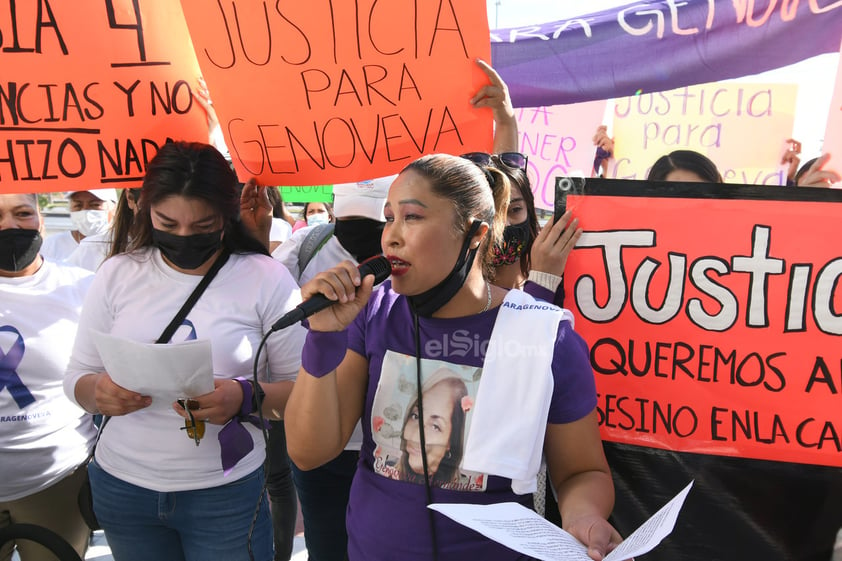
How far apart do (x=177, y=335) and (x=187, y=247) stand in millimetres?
278

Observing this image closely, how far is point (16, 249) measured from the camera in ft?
8.14

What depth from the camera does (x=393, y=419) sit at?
1.57 metres

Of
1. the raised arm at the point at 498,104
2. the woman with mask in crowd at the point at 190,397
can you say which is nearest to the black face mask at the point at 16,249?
the woman with mask in crowd at the point at 190,397

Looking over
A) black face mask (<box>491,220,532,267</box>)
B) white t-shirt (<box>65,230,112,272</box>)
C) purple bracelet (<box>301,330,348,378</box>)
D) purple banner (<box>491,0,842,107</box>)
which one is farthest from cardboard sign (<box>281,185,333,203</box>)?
purple bracelet (<box>301,330,348,378</box>)

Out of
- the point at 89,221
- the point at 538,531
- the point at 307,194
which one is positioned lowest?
the point at 538,531

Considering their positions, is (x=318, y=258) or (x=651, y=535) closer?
(x=651, y=535)

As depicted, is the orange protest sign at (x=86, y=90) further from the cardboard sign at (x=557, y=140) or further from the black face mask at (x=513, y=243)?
the cardboard sign at (x=557, y=140)

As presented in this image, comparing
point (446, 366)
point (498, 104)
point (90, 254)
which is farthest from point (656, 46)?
point (90, 254)

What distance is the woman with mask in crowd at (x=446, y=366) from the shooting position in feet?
4.78

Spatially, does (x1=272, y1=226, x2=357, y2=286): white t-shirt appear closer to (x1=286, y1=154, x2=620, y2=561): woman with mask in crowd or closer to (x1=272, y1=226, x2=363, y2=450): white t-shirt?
(x1=272, y1=226, x2=363, y2=450): white t-shirt

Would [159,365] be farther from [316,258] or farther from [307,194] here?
[307,194]

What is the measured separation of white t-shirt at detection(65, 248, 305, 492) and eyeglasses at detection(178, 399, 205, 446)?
8cm

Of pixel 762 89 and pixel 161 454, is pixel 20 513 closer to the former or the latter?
pixel 161 454

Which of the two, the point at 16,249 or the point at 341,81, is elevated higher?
the point at 341,81
